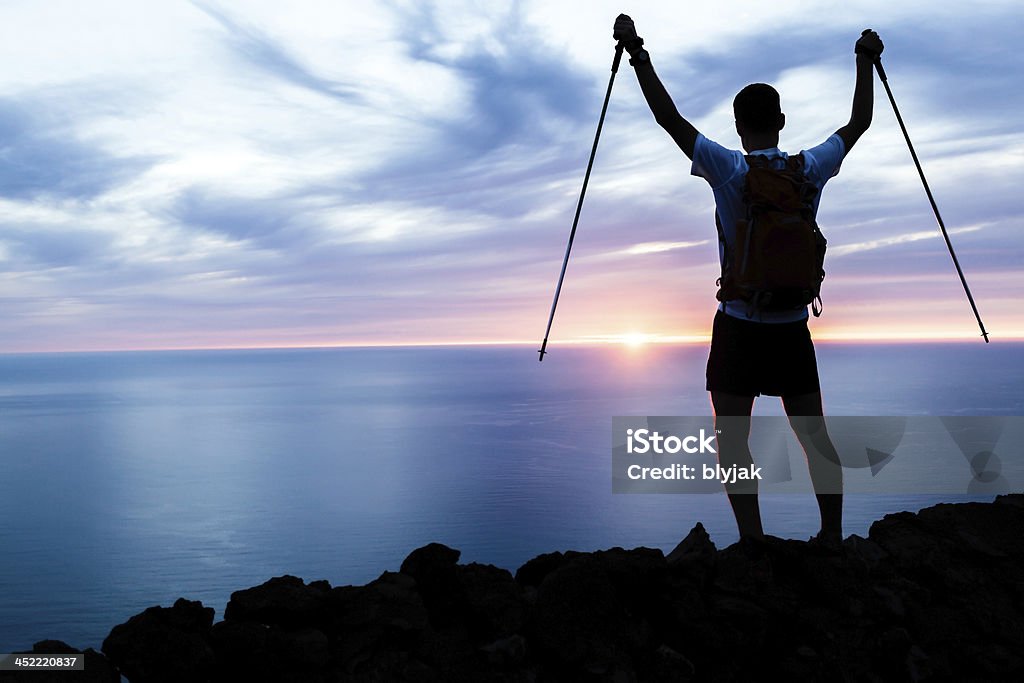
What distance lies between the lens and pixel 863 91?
5.50 meters

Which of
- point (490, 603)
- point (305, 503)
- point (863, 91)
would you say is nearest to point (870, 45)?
point (863, 91)

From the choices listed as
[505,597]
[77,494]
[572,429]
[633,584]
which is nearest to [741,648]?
[633,584]

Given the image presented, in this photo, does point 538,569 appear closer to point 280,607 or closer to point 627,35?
point 280,607

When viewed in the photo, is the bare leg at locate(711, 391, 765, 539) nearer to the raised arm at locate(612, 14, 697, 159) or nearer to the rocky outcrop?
the rocky outcrop

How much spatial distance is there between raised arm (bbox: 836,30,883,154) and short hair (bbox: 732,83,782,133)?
722 millimetres

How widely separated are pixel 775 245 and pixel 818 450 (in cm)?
142

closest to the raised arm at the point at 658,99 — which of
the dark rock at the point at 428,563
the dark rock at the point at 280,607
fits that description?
the dark rock at the point at 428,563

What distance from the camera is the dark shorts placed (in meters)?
4.88

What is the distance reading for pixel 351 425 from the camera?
6097 inches

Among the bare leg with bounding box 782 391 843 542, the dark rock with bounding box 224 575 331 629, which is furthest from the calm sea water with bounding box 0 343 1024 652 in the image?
the bare leg with bounding box 782 391 843 542

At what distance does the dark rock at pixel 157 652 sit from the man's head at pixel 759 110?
4293 millimetres

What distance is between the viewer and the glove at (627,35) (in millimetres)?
4855

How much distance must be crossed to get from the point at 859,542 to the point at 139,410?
211191 millimetres

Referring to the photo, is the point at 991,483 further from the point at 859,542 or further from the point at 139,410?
the point at 139,410
